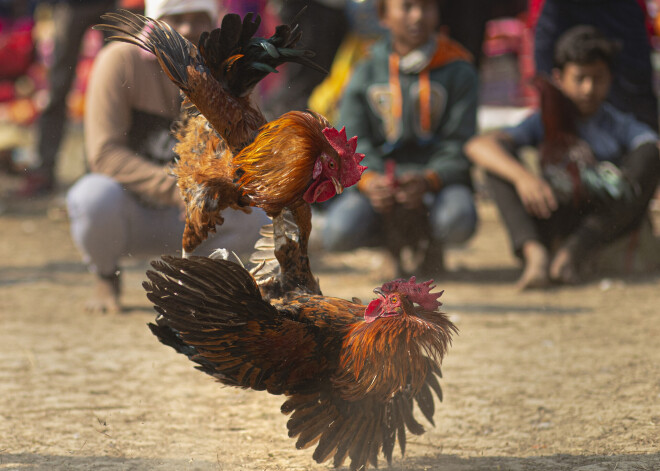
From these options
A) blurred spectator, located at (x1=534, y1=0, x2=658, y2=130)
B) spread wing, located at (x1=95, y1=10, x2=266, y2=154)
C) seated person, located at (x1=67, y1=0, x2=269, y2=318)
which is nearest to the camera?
spread wing, located at (x1=95, y1=10, x2=266, y2=154)

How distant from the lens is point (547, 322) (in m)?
4.25

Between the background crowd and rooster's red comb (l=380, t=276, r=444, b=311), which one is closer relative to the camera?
rooster's red comb (l=380, t=276, r=444, b=311)

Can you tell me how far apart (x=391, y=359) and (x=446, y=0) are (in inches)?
201

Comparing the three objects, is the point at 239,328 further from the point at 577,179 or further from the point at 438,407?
the point at 577,179

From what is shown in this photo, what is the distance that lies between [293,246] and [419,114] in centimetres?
297

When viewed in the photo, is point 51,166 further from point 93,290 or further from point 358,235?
point 358,235

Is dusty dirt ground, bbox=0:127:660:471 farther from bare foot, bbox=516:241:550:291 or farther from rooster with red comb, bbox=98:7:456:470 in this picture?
rooster with red comb, bbox=98:7:456:470

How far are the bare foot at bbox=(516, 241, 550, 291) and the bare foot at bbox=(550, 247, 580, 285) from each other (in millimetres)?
52

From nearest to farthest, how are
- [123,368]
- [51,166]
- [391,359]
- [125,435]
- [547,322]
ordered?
[391,359]
[125,435]
[123,368]
[547,322]
[51,166]

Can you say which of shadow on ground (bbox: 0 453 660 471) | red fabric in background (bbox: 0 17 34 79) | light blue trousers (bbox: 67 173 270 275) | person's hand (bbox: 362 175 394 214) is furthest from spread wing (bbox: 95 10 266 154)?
red fabric in background (bbox: 0 17 34 79)

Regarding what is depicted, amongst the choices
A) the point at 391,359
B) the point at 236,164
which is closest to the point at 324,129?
the point at 236,164

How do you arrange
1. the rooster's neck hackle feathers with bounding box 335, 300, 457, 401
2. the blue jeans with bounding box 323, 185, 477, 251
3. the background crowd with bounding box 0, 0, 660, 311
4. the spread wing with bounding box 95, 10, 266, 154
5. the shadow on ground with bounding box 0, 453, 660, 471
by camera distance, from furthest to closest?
the blue jeans with bounding box 323, 185, 477, 251 < the background crowd with bounding box 0, 0, 660, 311 < the shadow on ground with bounding box 0, 453, 660, 471 < the spread wing with bounding box 95, 10, 266, 154 < the rooster's neck hackle feathers with bounding box 335, 300, 457, 401

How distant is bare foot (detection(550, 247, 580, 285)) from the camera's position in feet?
16.3

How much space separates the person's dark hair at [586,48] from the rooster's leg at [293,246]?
3125mm
